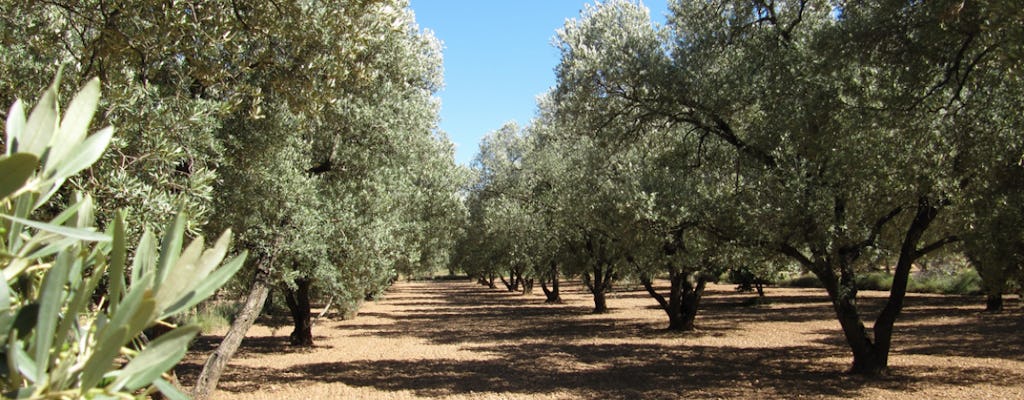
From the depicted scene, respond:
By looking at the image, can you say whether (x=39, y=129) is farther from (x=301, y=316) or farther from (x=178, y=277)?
(x=301, y=316)

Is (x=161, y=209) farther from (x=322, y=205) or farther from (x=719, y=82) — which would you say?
(x=719, y=82)

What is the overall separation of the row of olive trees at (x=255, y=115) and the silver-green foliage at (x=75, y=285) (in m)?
0.22

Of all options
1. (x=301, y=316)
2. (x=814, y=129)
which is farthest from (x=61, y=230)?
(x=301, y=316)

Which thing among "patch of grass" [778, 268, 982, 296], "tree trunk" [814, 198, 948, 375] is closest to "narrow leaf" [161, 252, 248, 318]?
"tree trunk" [814, 198, 948, 375]

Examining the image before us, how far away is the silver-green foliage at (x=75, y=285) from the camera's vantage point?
3.25 feet

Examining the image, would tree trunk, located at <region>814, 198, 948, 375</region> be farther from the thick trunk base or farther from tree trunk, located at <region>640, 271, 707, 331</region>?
the thick trunk base

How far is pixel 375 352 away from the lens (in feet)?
57.7

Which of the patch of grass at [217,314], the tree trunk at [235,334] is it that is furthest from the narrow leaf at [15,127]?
the patch of grass at [217,314]

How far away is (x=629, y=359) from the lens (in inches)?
595

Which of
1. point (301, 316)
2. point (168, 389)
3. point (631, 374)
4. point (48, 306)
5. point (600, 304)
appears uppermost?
point (48, 306)

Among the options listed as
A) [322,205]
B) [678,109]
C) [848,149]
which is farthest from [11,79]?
[848,149]

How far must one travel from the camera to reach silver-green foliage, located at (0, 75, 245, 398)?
3.25 ft

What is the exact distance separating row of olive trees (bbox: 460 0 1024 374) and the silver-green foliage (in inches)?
287

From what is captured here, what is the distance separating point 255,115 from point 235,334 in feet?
15.8
